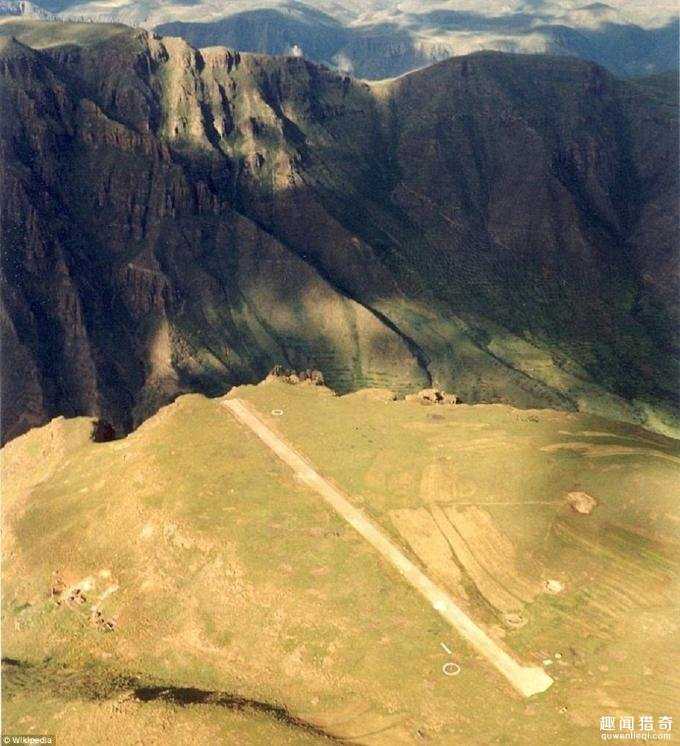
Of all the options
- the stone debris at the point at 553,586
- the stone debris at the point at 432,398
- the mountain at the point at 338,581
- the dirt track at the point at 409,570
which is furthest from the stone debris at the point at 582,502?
the stone debris at the point at 432,398

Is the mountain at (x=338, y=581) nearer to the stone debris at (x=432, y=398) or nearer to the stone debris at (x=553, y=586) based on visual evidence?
the stone debris at (x=553, y=586)

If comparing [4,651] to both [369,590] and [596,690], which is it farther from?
[596,690]

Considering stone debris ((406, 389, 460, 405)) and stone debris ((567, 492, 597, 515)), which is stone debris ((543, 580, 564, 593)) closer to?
stone debris ((567, 492, 597, 515))

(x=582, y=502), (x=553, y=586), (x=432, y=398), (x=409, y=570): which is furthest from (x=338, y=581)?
(x=432, y=398)

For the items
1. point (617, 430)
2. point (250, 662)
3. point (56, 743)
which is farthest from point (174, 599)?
point (617, 430)

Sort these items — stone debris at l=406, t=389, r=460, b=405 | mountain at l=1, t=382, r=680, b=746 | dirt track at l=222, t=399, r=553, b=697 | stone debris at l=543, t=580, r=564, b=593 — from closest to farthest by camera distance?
mountain at l=1, t=382, r=680, b=746 → dirt track at l=222, t=399, r=553, b=697 → stone debris at l=543, t=580, r=564, b=593 → stone debris at l=406, t=389, r=460, b=405

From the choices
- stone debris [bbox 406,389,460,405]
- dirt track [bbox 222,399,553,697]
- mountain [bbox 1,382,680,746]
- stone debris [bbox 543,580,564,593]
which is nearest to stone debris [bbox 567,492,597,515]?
mountain [bbox 1,382,680,746]

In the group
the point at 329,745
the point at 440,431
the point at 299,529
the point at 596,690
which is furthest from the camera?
the point at 440,431
